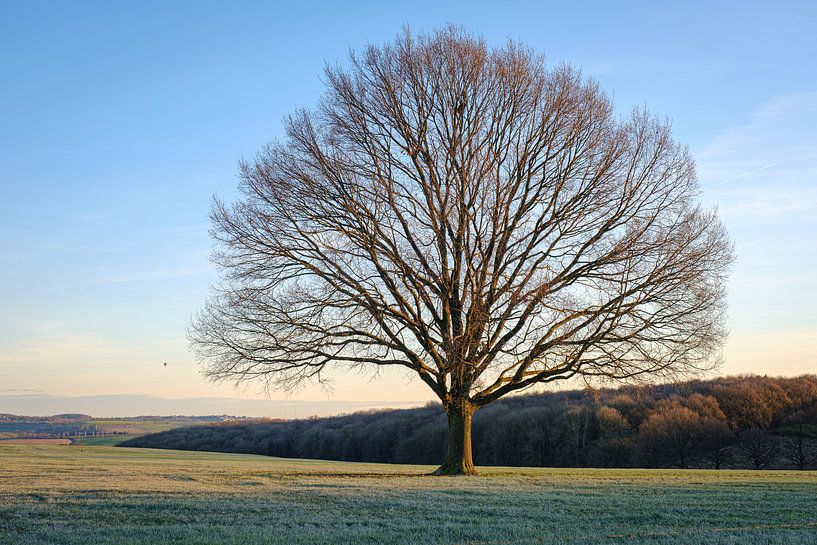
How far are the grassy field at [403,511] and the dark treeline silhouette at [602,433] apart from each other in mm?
36513

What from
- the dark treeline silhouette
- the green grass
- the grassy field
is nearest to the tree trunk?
the grassy field

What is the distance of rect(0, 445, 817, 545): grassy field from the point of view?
10.5 m

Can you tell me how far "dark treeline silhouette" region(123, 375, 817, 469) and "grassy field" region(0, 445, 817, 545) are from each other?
36.5 meters

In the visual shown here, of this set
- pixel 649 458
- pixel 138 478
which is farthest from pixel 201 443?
pixel 138 478

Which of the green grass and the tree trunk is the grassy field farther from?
the green grass

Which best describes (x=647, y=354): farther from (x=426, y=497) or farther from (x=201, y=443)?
(x=201, y=443)

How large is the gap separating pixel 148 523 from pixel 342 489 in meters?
6.21

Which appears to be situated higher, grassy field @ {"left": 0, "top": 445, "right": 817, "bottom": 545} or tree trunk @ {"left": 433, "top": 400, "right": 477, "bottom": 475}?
tree trunk @ {"left": 433, "top": 400, "right": 477, "bottom": 475}

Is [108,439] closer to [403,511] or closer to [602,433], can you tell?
[602,433]

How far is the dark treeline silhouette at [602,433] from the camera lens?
62.0 meters

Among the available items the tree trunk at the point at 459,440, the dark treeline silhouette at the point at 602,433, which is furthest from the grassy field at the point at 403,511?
the dark treeline silhouette at the point at 602,433

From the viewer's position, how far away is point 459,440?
22.4 metres

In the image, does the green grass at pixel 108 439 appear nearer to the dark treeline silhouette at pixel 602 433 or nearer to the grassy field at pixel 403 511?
the dark treeline silhouette at pixel 602 433

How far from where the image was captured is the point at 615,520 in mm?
12422
